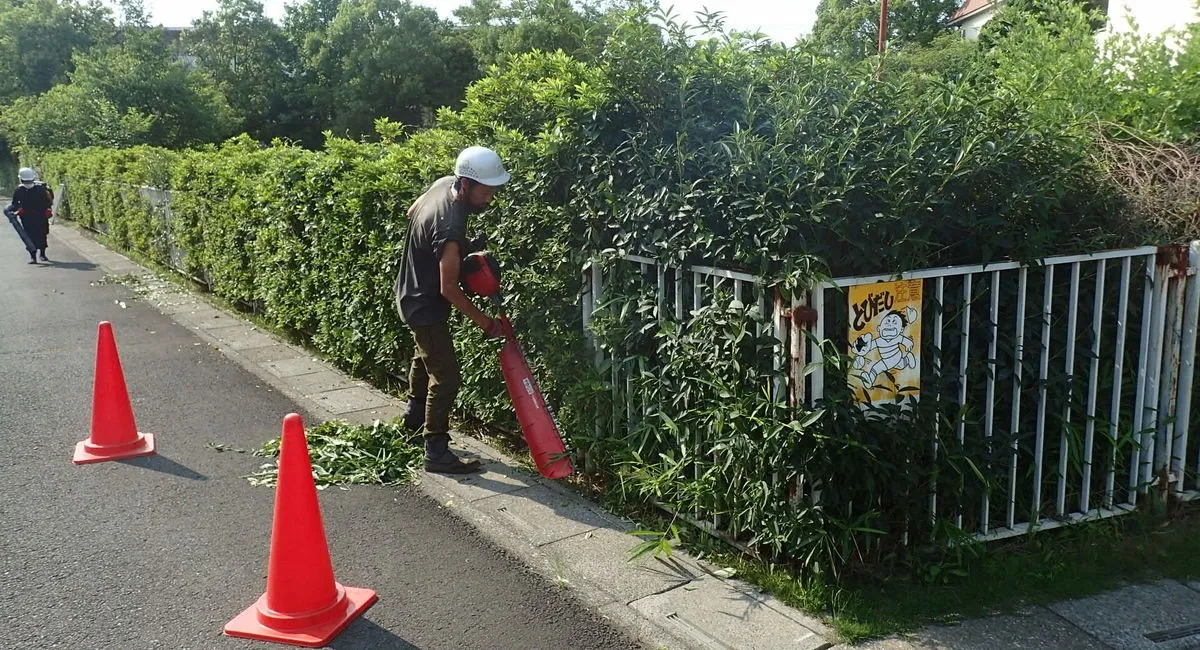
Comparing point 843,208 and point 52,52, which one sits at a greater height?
point 52,52

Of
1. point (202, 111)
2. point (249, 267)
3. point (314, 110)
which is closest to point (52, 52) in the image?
point (314, 110)

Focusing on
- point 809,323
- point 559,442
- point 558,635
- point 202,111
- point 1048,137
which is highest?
point 202,111

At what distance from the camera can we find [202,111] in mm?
29750

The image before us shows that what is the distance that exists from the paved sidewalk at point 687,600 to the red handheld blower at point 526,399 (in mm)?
179

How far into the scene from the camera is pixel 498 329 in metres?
5.30

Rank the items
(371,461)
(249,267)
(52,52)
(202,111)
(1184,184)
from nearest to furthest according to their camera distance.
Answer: (1184,184)
(371,461)
(249,267)
(202,111)
(52,52)

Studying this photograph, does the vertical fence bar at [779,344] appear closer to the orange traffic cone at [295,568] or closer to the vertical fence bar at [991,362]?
the vertical fence bar at [991,362]

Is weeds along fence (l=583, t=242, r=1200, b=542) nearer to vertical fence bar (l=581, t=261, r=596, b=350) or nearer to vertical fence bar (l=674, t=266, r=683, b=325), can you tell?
vertical fence bar (l=674, t=266, r=683, b=325)

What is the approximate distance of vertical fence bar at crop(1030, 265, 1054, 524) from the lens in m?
4.08

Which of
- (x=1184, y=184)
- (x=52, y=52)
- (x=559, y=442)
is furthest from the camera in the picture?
(x=52, y=52)

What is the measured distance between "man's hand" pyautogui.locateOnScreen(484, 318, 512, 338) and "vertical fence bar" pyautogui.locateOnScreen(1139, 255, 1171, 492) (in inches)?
128

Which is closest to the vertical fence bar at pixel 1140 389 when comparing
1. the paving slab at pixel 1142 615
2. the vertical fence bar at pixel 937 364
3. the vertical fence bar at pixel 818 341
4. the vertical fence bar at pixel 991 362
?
the paving slab at pixel 1142 615

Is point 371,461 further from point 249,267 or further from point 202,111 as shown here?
point 202,111

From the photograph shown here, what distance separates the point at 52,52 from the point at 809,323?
60.2 meters
